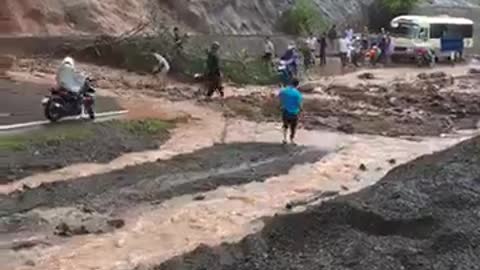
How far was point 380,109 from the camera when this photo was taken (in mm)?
30672

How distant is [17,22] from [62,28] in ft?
6.46

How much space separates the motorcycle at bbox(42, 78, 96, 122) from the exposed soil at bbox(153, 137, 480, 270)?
8016mm

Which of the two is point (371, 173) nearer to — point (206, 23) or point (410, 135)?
point (410, 135)

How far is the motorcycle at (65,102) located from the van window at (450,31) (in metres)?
31.2

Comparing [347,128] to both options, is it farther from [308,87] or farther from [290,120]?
[308,87]

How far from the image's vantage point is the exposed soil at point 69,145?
58.6 feet

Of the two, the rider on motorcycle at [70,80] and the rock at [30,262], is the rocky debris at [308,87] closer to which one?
the rider on motorcycle at [70,80]

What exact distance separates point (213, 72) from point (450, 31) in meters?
27.3

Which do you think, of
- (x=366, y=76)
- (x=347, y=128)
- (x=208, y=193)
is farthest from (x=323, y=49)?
(x=208, y=193)

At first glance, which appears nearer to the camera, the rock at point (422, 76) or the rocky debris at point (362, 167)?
the rocky debris at point (362, 167)

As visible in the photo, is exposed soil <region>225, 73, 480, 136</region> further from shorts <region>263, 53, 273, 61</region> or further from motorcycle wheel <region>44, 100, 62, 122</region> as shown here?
motorcycle wheel <region>44, 100, 62, 122</region>

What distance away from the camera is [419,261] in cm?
1197

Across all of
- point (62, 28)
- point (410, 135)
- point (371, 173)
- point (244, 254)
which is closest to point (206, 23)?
point (62, 28)

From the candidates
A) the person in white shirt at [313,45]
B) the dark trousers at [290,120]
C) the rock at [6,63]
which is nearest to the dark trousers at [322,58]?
the person in white shirt at [313,45]
